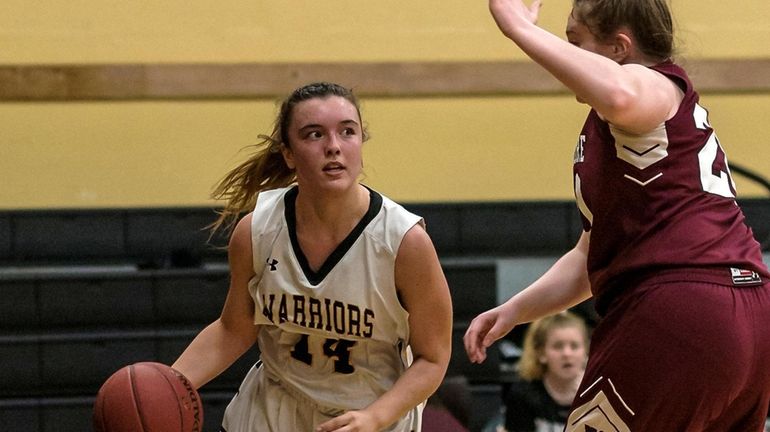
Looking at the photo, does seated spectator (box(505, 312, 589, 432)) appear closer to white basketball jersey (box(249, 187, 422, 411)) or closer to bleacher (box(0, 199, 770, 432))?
bleacher (box(0, 199, 770, 432))

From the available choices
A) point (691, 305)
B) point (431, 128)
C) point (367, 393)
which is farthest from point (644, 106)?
point (431, 128)

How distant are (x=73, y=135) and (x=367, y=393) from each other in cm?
414

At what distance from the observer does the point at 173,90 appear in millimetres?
6797

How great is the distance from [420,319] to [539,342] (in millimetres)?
1999

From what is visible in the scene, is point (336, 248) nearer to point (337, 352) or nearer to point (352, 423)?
point (337, 352)

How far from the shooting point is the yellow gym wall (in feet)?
22.2

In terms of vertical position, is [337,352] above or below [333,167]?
below

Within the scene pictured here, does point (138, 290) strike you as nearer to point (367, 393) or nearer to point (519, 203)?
point (519, 203)

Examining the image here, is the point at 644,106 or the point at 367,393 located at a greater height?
the point at 644,106

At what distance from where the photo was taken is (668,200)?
2529mm

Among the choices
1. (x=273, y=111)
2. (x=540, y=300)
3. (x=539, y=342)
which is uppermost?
(x=540, y=300)

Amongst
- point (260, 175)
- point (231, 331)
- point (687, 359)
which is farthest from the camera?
point (260, 175)

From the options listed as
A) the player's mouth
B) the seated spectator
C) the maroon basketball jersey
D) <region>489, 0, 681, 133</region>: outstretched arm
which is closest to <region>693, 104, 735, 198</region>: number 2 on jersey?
the maroon basketball jersey

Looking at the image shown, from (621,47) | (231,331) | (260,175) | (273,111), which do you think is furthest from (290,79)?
(621,47)
